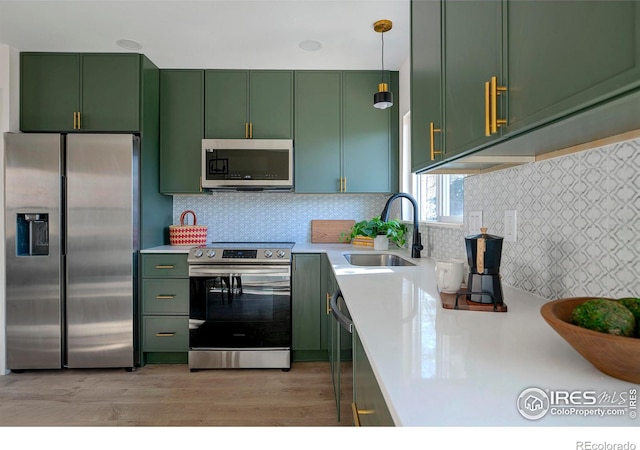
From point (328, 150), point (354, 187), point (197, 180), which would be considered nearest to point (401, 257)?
point (354, 187)

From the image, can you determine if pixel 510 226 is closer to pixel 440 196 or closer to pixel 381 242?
pixel 440 196

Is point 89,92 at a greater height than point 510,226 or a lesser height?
greater

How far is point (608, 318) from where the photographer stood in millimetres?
582

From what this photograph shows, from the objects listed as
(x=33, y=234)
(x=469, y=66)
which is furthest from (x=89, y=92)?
(x=469, y=66)

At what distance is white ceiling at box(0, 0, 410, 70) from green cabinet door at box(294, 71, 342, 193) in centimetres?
16

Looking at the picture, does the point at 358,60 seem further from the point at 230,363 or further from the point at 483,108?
the point at 230,363

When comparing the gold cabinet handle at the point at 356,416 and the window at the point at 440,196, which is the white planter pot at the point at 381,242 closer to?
the window at the point at 440,196

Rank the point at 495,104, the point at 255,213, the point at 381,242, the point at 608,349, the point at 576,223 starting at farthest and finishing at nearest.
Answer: the point at 255,213 → the point at 381,242 → the point at 576,223 → the point at 495,104 → the point at 608,349

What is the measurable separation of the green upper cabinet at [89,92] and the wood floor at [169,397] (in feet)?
5.88

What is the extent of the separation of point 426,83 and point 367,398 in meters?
1.21

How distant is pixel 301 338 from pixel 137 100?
7.15 feet

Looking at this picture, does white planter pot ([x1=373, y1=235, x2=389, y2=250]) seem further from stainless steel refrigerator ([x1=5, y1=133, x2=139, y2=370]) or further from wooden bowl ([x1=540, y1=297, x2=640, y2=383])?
wooden bowl ([x1=540, y1=297, x2=640, y2=383])

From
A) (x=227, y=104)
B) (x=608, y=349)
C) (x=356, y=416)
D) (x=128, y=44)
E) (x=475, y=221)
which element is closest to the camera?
(x=608, y=349)

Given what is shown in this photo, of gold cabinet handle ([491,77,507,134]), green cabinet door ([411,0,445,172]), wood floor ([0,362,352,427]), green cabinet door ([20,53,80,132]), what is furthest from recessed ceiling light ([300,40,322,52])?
wood floor ([0,362,352,427])
